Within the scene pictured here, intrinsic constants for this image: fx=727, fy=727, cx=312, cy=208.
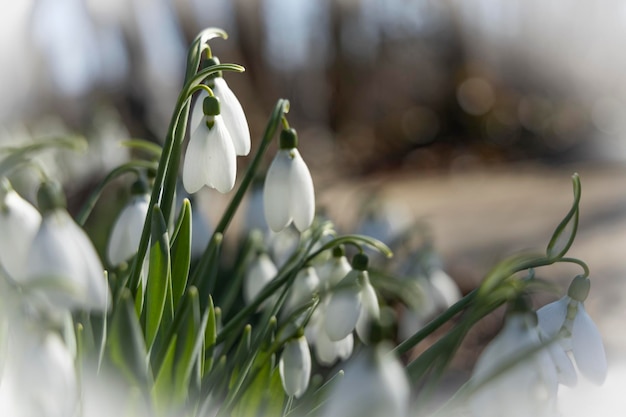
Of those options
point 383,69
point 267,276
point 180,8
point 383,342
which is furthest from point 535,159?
point 383,342

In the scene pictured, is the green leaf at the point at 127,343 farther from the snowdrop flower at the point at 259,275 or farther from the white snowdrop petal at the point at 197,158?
the snowdrop flower at the point at 259,275

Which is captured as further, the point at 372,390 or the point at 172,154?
the point at 172,154

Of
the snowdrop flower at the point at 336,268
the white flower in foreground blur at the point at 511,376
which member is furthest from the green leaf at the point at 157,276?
the white flower in foreground blur at the point at 511,376

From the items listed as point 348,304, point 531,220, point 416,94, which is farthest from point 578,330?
Result: point 416,94

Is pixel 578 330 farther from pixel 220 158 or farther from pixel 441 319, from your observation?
pixel 220 158

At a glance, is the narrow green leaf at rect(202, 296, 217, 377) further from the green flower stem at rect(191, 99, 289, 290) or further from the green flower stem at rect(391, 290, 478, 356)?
the green flower stem at rect(391, 290, 478, 356)
